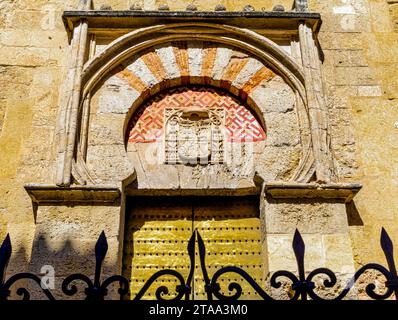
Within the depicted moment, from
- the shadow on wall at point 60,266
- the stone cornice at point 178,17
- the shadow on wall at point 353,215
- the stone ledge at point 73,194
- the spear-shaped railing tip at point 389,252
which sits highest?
the stone cornice at point 178,17

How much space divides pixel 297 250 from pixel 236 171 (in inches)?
80.5

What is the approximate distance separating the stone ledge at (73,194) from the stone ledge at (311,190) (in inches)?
47.4

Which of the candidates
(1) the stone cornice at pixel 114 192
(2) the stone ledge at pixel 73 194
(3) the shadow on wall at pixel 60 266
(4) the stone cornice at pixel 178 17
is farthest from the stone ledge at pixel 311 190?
(4) the stone cornice at pixel 178 17

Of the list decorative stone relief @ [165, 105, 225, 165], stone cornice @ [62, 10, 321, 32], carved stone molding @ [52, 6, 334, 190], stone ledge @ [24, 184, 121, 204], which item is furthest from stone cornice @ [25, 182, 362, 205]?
stone cornice @ [62, 10, 321, 32]

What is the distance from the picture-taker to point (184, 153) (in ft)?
14.4

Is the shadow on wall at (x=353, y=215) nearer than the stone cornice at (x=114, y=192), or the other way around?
the stone cornice at (x=114, y=192)

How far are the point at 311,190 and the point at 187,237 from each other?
1.06m

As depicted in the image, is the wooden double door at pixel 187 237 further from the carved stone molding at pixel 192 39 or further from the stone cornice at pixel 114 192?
the carved stone molding at pixel 192 39

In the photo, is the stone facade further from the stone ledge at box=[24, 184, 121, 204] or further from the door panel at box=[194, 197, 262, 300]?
the door panel at box=[194, 197, 262, 300]

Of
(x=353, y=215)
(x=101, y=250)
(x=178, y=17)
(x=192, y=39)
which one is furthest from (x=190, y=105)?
(x=101, y=250)

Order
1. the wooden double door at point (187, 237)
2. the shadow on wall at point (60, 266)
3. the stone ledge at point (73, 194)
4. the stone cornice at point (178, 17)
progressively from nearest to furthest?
the shadow on wall at point (60, 266), the stone ledge at point (73, 194), the wooden double door at point (187, 237), the stone cornice at point (178, 17)

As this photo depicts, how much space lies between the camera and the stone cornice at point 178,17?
4.75 meters
